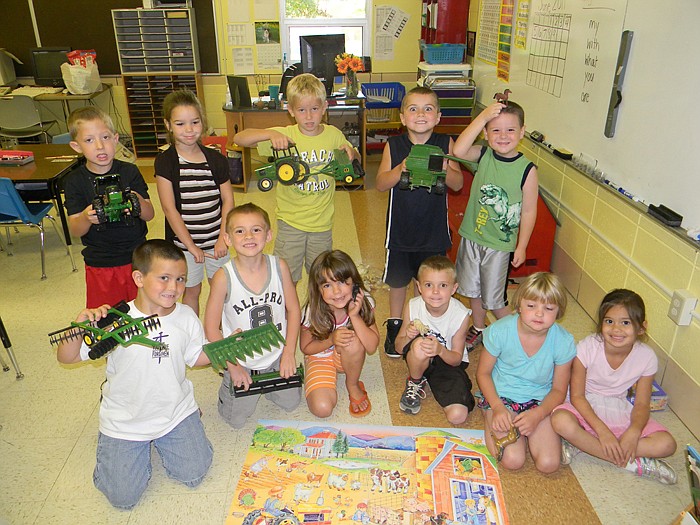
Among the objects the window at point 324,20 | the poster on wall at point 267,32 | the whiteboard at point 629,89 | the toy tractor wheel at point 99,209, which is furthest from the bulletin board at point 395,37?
the toy tractor wheel at point 99,209

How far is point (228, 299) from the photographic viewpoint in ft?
6.74

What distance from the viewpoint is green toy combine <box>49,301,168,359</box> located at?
154 cm

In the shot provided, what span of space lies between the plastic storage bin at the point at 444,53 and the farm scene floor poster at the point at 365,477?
382cm

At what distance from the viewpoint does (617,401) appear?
6.62ft

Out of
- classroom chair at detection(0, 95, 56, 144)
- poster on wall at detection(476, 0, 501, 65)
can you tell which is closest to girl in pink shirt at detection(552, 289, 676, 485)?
poster on wall at detection(476, 0, 501, 65)

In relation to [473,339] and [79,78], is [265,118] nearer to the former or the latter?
[79,78]

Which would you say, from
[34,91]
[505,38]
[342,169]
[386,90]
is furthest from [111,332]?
[34,91]

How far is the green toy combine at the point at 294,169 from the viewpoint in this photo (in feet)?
7.33

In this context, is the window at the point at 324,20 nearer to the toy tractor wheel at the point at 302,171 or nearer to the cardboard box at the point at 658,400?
the toy tractor wheel at the point at 302,171

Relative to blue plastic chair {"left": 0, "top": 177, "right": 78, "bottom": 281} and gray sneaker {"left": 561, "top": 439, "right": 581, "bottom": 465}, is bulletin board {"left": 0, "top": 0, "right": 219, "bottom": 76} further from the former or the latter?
gray sneaker {"left": 561, "top": 439, "right": 581, "bottom": 465}

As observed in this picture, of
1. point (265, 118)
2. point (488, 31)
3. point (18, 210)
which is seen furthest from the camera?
point (265, 118)

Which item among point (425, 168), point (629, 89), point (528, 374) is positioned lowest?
point (528, 374)

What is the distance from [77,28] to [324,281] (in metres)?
5.37

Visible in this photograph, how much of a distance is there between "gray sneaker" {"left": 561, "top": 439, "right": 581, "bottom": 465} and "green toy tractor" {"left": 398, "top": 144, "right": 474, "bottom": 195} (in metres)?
Result: 1.08
